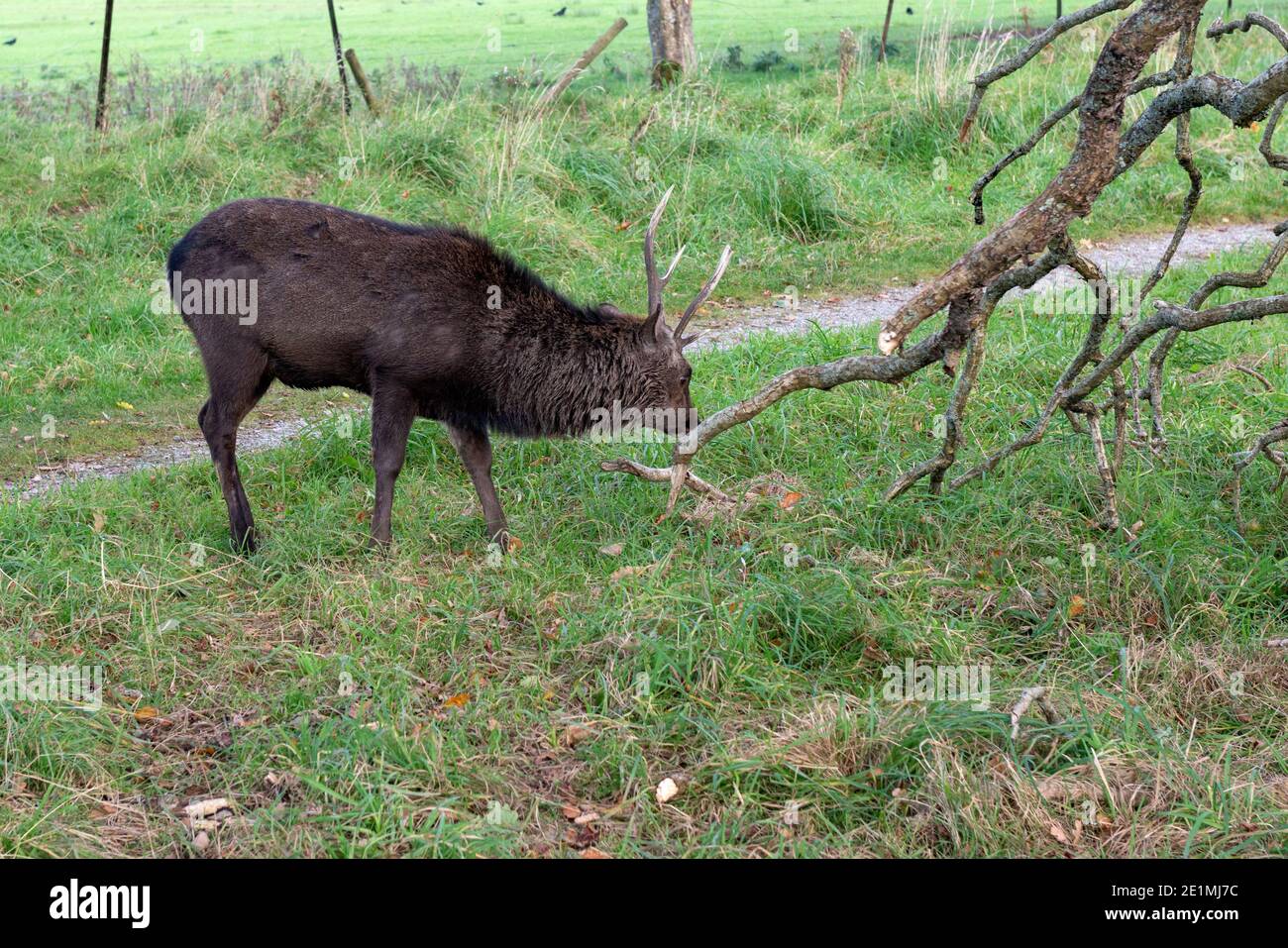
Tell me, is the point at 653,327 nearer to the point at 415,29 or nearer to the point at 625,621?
the point at 625,621

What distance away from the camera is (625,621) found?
4.88 meters

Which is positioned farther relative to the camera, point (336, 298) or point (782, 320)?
point (782, 320)

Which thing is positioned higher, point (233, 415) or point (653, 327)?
point (653, 327)

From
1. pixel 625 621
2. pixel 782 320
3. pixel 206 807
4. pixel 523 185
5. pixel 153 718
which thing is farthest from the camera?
A: pixel 523 185

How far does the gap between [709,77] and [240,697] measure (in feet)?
32.2

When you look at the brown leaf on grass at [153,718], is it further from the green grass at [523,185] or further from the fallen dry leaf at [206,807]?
the green grass at [523,185]

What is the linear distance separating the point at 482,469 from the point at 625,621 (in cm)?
143

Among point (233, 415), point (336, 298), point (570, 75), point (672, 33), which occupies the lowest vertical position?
point (233, 415)

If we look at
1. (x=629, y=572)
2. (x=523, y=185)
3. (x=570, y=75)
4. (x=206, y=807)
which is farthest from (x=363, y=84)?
(x=206, y=807)

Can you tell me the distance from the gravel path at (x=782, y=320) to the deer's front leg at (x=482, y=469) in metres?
1.51

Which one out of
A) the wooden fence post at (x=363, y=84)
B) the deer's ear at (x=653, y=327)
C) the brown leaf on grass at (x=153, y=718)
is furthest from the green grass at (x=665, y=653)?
the wooden fence post at (x=363, y=84)

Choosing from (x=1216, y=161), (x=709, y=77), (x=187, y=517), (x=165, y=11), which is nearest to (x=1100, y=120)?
(x=187, y=517)

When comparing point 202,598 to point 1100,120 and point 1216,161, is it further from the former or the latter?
point 1216,161

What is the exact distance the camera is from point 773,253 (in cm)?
979
